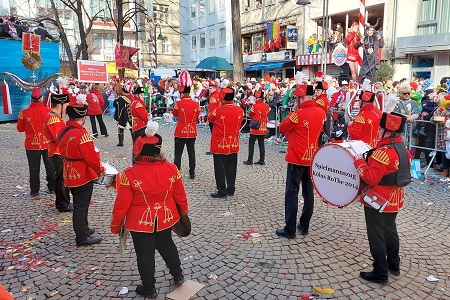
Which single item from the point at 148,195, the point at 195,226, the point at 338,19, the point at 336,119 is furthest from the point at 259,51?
the point at 148,195

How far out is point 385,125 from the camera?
378 cm

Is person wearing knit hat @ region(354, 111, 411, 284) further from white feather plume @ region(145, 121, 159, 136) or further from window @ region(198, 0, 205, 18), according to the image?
window @ region(198, 0, 205, 18)

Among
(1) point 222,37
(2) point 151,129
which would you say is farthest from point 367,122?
(1) point 222,37

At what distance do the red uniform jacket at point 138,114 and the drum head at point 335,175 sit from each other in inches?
236

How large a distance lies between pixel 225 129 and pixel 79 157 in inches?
109

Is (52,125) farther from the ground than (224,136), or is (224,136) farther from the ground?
(52,125)

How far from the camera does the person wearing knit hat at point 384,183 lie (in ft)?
12.1

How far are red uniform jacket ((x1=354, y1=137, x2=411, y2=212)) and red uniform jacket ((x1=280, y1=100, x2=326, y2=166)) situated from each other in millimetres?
1180

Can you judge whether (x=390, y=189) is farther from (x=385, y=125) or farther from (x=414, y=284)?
(x=414, y=284)

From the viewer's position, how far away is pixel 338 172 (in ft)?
13.6

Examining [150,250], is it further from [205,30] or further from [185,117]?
[205,30]

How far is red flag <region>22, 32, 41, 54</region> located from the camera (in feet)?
45.7

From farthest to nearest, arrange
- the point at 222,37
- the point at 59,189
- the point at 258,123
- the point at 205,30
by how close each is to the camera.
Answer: the point at 205,30
the point at 222,37
the point at 258,123
the point at 59,189

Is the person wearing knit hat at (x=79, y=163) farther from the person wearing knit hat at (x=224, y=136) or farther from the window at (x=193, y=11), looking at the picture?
the window at (x=193, y=11)
